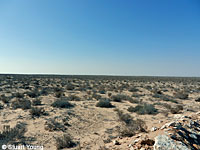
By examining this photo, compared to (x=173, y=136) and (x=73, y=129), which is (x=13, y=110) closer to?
(x=73, y=129)

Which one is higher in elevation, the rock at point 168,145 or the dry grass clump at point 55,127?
the rock at point 168,145

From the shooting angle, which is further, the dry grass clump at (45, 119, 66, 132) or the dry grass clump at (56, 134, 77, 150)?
the dry grass clump at (45, 119, 66, 132)

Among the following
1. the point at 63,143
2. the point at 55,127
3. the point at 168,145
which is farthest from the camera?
the point at 55,127

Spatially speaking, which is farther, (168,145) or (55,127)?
(55,127)

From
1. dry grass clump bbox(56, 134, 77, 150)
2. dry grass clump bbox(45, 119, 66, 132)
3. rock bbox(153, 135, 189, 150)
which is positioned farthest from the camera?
dry grass clump bbox(45, 119, 66, 132)

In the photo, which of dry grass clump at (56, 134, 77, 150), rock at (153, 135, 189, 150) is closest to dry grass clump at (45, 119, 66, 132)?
dry grass clump at (56, 134, 77, 150)

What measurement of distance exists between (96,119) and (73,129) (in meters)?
1.89

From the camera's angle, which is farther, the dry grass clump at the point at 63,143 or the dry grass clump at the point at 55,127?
the dry grass clump at the point at 55,127

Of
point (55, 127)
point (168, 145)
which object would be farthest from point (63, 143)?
point (168, 145)

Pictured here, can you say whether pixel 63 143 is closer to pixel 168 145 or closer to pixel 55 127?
pixel 55 127

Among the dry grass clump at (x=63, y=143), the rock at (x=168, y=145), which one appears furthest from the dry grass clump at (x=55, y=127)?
the rock at (x=168, y=145)

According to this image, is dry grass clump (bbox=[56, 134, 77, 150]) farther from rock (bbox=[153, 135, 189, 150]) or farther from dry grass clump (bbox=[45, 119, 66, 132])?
rock (bbox=[153, 135, 189, 150])

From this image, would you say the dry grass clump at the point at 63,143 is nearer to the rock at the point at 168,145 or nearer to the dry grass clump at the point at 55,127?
the dry grass clump at the point at 55,127

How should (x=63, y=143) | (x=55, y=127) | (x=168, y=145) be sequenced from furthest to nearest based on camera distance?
1. (x=55, y=127)
2. (x=63, y=143)
3. (x=168, y=145)
